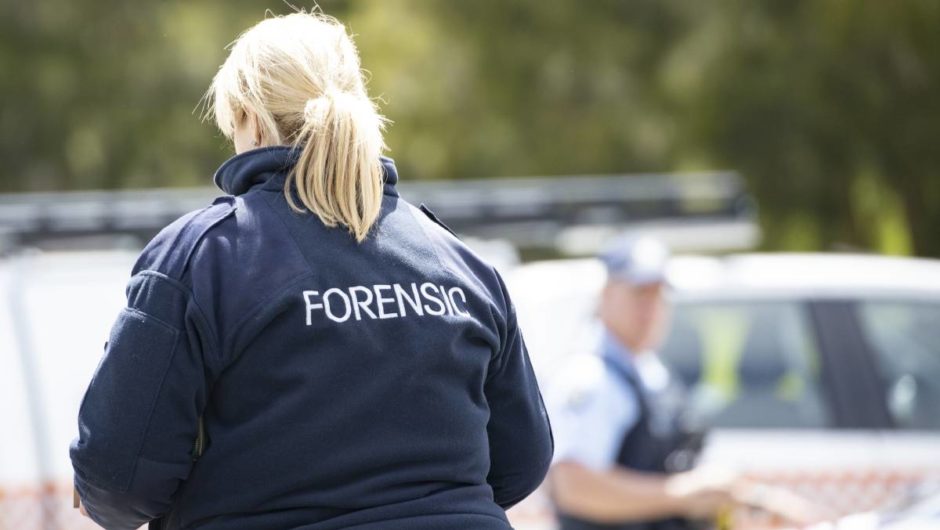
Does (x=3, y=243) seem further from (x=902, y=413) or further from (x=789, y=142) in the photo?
(x=789, y=142)

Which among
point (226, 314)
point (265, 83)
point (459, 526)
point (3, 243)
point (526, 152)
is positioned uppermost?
point (265, 83)

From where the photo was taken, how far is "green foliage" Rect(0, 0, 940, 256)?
29.5 feet

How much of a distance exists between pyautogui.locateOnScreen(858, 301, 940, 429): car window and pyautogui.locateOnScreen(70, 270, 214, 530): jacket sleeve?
13.5 ft

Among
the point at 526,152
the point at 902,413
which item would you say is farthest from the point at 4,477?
the point at 526,152

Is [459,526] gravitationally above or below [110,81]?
above

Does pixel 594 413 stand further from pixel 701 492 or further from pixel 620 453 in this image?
pixel 701 492

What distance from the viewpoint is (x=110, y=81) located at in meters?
10.5

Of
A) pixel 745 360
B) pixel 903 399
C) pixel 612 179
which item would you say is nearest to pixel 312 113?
pixel 745 360

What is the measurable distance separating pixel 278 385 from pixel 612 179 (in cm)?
783

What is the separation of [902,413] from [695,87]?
Result: 4085mm

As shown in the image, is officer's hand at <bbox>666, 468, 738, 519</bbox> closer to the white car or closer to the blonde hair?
the white car

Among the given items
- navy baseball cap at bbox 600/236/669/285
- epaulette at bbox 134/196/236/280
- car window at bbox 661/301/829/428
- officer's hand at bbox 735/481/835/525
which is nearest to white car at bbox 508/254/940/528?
car window at bbox 661/301/829/428

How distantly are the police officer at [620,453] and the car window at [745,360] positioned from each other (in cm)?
150

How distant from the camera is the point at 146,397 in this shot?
196 cm
